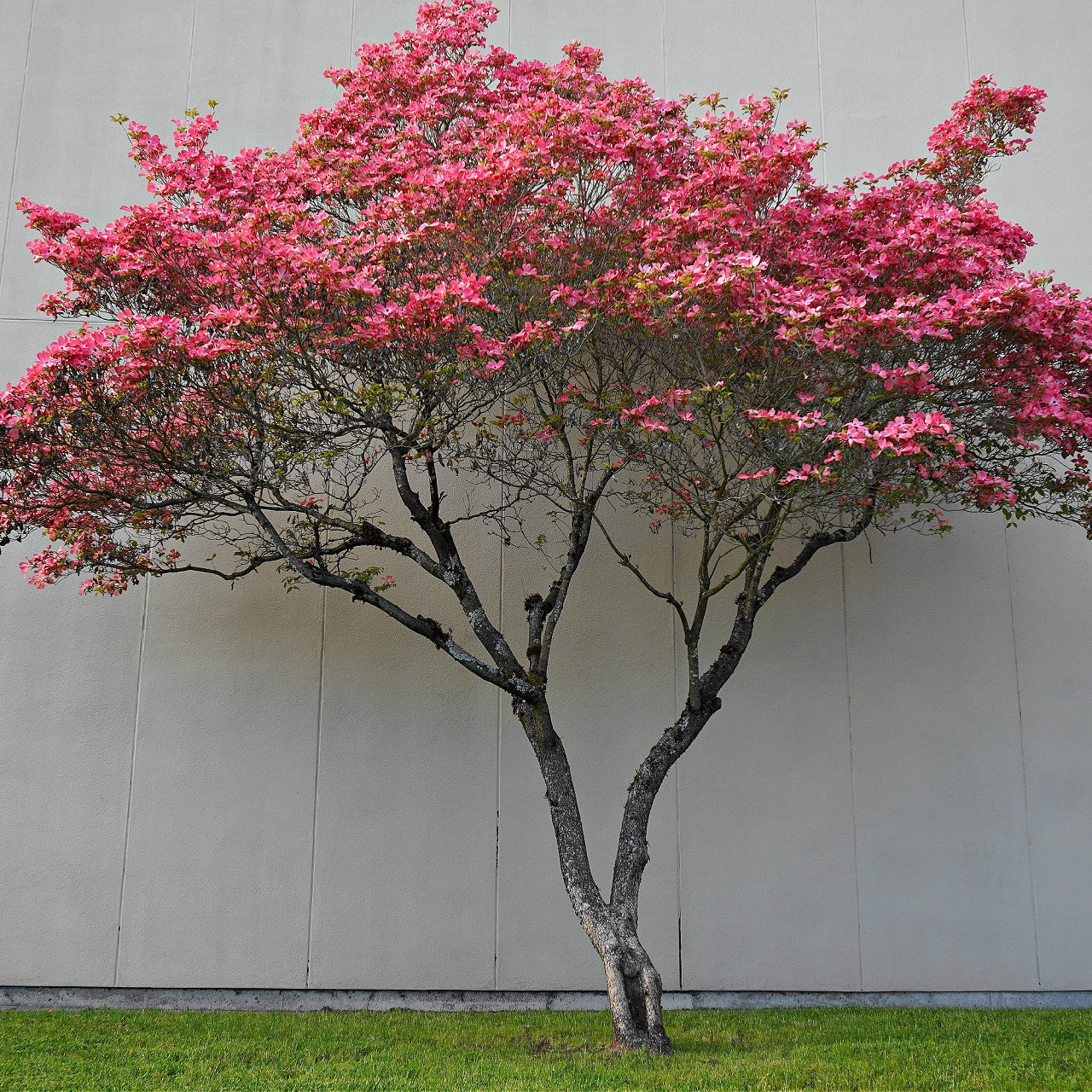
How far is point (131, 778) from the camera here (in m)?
6.35

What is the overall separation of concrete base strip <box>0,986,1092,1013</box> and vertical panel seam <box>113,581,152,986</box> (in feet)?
0.82

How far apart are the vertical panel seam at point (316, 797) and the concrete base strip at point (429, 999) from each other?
241mm

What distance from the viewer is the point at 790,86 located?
737cm

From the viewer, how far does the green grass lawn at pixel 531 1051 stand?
4.29 meters

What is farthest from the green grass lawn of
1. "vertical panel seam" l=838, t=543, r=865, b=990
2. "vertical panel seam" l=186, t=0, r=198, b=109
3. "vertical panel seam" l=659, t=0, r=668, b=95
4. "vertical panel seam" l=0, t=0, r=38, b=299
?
"vertical panel seam" l=659, t=0, r=668, b=95

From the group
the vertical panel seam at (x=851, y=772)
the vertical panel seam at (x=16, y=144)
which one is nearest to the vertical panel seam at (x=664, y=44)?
the vertical panel seam at (x=851, y=772)

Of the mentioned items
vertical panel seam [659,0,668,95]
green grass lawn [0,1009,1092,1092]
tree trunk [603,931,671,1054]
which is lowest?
green grass lawn [0,1009,1092,1092]

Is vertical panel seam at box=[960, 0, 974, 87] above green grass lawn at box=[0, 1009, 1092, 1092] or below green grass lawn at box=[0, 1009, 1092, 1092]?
above

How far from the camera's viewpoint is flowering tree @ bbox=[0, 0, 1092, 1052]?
15.0 ft

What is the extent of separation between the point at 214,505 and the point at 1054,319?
4.68 m

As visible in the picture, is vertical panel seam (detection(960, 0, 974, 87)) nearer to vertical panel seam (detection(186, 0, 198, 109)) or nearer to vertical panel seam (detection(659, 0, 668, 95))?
vertical panel seam (detection(659, 0, 668, 95))

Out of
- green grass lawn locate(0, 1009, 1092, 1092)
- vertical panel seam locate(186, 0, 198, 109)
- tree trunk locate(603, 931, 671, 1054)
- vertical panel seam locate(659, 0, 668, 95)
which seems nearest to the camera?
green grass lawn locate(0, 1009, 1092, 1092)

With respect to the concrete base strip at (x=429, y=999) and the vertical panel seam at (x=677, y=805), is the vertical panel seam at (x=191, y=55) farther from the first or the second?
the concrete base strip at (x=429, y=999)

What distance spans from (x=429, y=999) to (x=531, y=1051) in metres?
1.39
